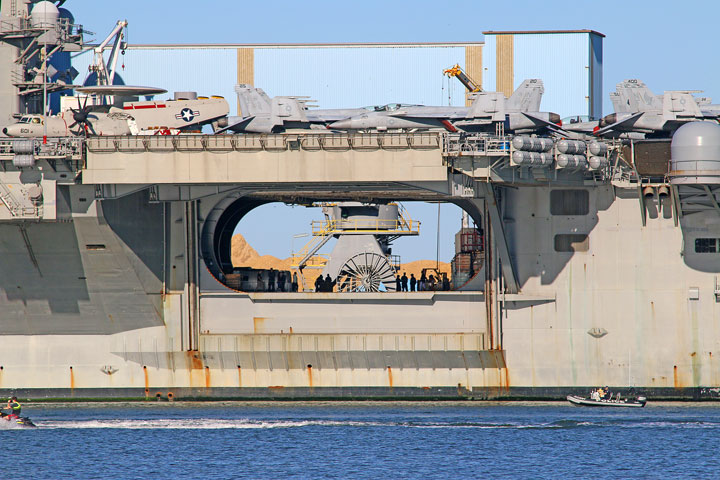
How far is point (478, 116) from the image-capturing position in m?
52.8

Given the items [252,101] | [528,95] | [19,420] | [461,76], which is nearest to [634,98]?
[528,95]

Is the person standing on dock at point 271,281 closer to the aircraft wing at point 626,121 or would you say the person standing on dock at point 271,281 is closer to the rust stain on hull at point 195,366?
the rust stain on hull at point 195,366

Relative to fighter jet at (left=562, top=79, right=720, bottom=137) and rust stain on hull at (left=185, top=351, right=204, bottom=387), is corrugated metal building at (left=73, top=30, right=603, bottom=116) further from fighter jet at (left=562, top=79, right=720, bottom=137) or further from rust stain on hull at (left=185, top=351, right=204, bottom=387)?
rust stain on hull at (left=185, top=351, right=204, bottom=387)

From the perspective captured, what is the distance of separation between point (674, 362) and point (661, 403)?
5.85 feet

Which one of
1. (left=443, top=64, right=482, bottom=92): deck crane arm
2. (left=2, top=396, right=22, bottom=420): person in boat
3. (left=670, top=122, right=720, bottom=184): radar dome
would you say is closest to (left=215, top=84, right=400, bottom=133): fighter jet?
(left=443, top=64, right=482, bottom=92): deck crane arm

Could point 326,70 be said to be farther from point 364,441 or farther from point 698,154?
point 364,441

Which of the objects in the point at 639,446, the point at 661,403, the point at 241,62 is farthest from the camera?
the point at 241,62

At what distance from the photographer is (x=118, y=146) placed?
50781mm

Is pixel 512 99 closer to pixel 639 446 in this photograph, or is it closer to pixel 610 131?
pixel 610 131

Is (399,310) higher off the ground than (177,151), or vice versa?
(177,151)

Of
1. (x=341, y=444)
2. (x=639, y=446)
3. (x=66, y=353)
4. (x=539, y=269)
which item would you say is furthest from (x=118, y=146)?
(x=639, y=446)

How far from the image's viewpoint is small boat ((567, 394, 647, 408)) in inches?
2106

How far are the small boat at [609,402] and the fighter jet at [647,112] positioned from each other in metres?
11.2

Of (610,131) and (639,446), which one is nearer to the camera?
(639,446)
